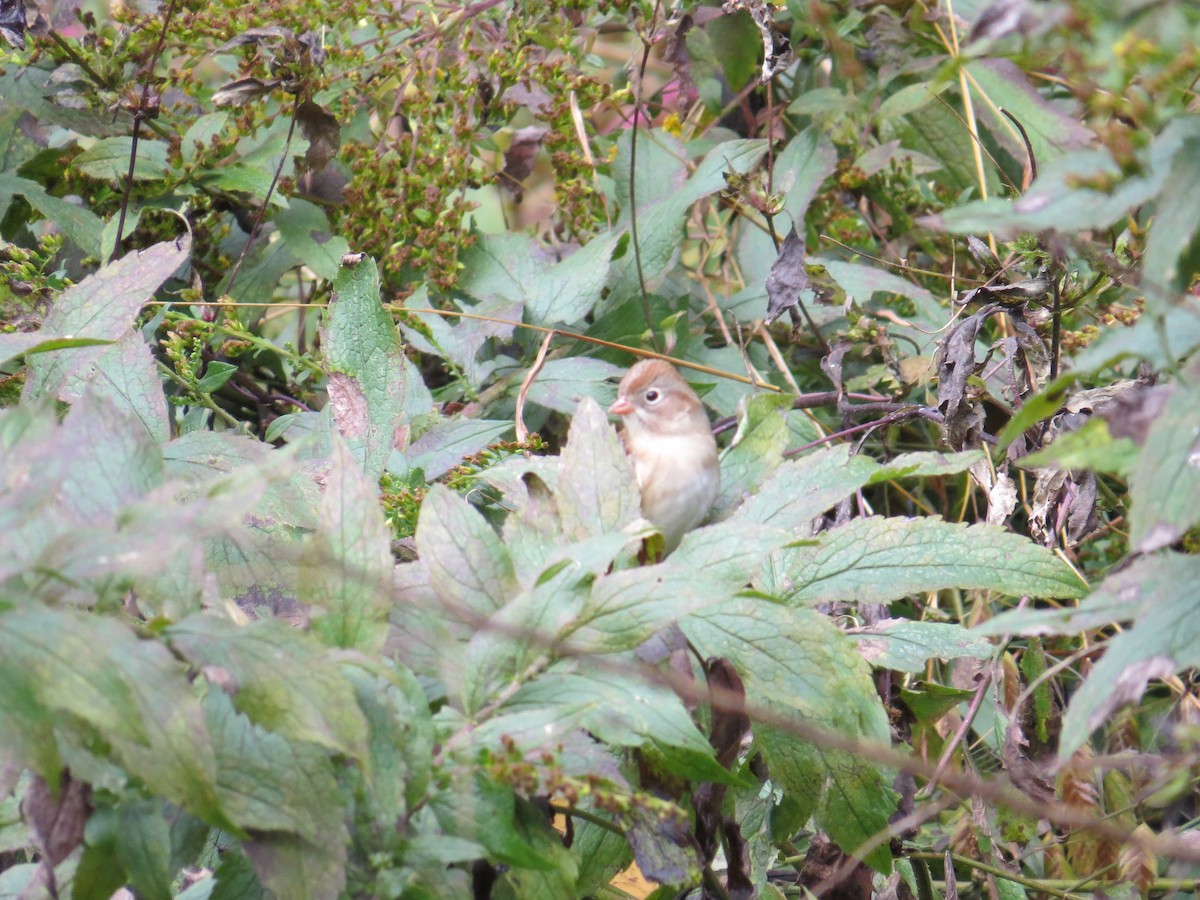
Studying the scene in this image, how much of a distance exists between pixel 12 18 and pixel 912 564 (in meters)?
1.55

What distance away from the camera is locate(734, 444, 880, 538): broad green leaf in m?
1.36

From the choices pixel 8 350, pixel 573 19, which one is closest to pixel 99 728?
pixel 8 350

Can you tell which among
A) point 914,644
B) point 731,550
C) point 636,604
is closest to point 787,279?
point 914,644

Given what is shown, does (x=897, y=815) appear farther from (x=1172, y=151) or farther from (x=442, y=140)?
(x=442, y=140)

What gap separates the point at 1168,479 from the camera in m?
0.83

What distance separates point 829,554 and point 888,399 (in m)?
0.79

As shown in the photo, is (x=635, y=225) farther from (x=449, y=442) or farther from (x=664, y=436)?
(x=449, y=442)

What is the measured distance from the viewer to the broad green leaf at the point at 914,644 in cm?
139

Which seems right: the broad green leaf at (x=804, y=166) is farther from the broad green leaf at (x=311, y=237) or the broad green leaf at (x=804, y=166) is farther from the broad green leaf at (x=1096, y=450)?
the broad green leaf at (x=1096, y=450)

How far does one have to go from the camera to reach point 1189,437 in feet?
2.72

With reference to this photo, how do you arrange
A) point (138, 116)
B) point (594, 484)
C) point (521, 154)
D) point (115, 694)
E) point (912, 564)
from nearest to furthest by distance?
point (115, 694), point (594, 484), point (912, 564), point (138, 116), point (521, 154)

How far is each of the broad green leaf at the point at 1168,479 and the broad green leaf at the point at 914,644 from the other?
57cm

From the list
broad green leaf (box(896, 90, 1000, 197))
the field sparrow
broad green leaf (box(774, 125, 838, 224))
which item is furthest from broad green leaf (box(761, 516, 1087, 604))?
broad green leaf (box(896, 90, 1000, 197))

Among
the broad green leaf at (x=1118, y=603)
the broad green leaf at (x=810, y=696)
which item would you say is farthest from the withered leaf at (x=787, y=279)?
the broad green leaf at (x=1118, y=603)
